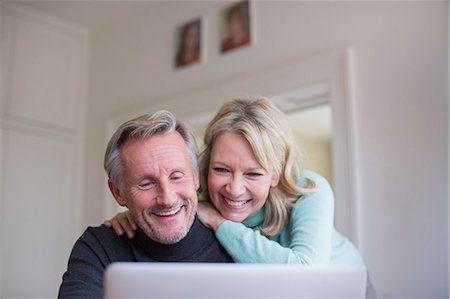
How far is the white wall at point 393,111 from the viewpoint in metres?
2.18

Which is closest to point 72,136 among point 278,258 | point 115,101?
point 115,101

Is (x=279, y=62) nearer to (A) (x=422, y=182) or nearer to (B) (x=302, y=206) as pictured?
(A) (x=422, y=182)

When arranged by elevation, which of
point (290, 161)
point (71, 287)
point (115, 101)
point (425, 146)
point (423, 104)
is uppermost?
point (115, 101)

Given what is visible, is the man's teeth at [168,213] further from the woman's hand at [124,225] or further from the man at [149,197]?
the woman's hand at [124,225]

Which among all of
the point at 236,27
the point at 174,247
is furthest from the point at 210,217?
the point at 236,27

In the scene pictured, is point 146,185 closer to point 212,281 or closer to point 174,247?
point 174,247

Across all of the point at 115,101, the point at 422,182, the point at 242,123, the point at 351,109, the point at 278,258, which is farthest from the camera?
the point at 115,101

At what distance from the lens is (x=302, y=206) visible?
1591mm

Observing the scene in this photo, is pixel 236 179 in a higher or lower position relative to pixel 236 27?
lower

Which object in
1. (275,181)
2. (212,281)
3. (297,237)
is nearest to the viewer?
(212,281)

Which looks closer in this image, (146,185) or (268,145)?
(146,185)

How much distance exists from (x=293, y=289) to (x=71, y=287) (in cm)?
61

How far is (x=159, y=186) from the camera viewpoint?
132cm

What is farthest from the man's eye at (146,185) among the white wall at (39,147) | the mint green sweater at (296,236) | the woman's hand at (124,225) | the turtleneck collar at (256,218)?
the white wall at (39,147)
